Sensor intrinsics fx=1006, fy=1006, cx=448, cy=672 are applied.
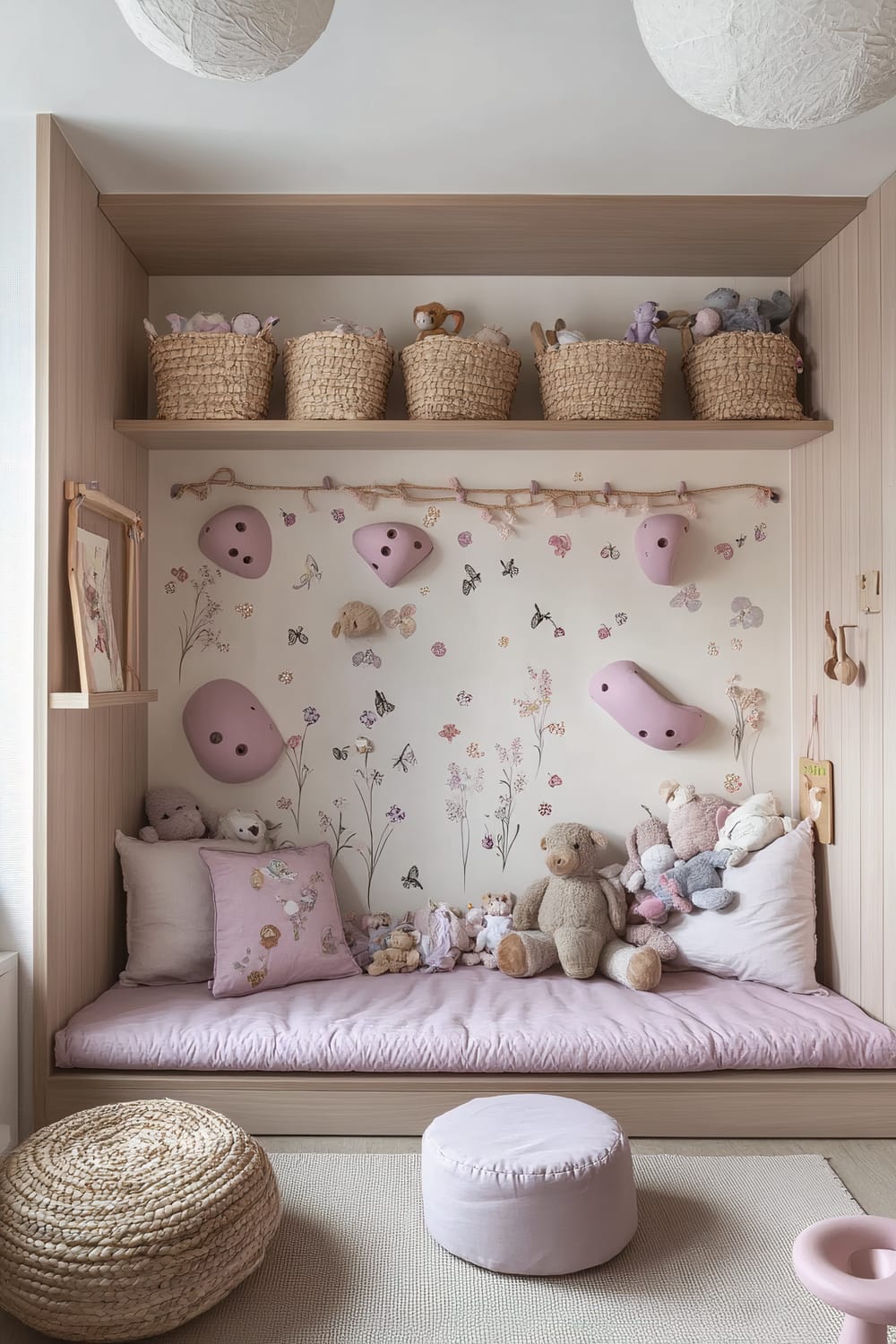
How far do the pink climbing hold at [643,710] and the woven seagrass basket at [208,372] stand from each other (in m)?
1.31

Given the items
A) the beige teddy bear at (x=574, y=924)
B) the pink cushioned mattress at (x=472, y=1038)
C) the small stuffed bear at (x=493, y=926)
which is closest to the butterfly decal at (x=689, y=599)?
the beige teddy bear at (x=574, y=924)

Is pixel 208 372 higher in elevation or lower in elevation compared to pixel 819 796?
higher

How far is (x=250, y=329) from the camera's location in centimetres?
282

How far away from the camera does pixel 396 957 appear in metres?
2.91

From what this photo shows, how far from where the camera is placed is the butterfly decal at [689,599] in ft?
10.2

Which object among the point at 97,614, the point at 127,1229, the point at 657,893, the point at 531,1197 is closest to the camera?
the point at 127,1229

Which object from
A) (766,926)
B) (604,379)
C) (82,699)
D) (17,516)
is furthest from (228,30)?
(766,926)

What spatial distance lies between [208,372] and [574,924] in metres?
1.85

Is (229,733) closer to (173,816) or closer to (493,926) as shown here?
(173,816)

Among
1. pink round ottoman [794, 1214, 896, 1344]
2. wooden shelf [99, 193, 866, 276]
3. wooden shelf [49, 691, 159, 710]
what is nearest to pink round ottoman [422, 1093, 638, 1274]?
pink round ottoman [794, 1214, 896, 1344]

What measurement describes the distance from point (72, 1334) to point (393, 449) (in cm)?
234

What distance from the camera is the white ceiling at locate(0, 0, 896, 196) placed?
1931 mm

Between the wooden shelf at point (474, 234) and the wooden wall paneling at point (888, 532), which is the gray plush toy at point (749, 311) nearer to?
the wooden shelf at point (474, 234)

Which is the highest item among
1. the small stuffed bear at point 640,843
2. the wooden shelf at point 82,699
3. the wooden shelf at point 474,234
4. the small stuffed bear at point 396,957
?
the wooden shelf at point 474,234
